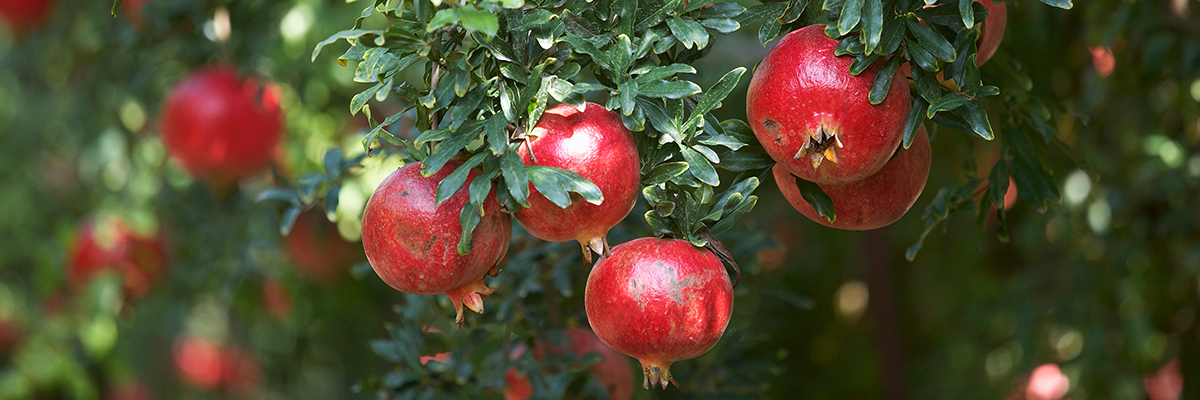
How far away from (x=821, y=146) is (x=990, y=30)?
0.83 ft

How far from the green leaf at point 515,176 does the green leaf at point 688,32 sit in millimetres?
159

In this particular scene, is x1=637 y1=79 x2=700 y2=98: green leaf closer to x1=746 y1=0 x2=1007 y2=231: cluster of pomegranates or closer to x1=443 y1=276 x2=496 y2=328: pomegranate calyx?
x1=746 y1=0 x2=1007 y2=231: cluster of pomegranates

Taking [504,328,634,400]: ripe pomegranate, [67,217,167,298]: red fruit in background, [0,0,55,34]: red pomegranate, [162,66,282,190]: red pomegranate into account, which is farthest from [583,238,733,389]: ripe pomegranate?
[0,0,55,34]: red pomegranate

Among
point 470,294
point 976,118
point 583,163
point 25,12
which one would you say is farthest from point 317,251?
point 976,118

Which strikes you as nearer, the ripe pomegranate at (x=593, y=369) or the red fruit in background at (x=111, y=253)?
the ripe pomegranate at (x=593, y=369)

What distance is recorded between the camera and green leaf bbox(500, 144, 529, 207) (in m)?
0.64

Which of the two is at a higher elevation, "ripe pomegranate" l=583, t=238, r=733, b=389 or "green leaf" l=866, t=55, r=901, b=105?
"green leaf" l=866, t=55, r=901, b=105

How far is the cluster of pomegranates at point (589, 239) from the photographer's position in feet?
2.23

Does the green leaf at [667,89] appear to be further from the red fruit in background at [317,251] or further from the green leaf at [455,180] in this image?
the red fruit in background at [317,251]

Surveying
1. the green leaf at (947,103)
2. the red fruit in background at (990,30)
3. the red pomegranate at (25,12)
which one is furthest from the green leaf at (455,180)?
the red pomegranate at (25,12)

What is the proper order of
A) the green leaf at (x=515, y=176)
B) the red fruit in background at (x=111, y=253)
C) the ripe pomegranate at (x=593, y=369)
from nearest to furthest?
1. the green leaf at (x=515, y=176)
2. the ripe pomegranate at (x=593, y=369)
3. the red fruit in background at (x=111, y=253)

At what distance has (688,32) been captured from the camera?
0.71 meters

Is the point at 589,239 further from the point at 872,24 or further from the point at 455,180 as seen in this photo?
the point at 872,24

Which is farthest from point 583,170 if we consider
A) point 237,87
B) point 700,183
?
point 237,87
